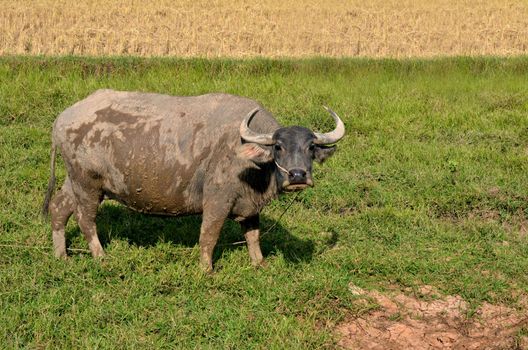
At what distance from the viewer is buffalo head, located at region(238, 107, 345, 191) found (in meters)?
4.61

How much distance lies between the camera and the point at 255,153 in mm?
4902

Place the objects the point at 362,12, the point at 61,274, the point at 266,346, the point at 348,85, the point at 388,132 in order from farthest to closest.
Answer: the point at 362,12 → the point at 348,85 → the point at 388,132 → the point at 61,274 → the point at 266,346

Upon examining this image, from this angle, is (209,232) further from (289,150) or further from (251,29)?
(251,29)

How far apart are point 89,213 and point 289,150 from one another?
76.2 inches

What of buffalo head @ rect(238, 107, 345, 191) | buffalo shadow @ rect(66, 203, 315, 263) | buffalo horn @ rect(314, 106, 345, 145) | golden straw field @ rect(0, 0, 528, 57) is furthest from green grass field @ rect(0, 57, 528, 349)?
golden straw field @ rect(0, 0, 528, 57)

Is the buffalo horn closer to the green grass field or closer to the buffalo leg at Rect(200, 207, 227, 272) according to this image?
the buffalo leg at Rect(200, 207, 227, 272)

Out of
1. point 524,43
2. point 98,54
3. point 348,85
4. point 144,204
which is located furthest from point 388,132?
point 524,43

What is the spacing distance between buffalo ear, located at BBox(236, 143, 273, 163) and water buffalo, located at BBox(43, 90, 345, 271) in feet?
0.46

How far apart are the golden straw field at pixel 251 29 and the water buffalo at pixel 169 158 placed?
8.57 meters

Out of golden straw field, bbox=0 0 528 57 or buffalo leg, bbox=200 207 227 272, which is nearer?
buffalo leg, bbox=200 207 227 272

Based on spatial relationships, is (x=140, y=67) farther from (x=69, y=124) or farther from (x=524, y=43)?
(x=524, y=43)

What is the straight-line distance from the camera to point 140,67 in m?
11.8

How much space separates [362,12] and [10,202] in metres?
11.9

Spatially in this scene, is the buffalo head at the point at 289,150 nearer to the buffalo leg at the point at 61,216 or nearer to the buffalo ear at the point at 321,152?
the buffalo ear at the point at 321,152
